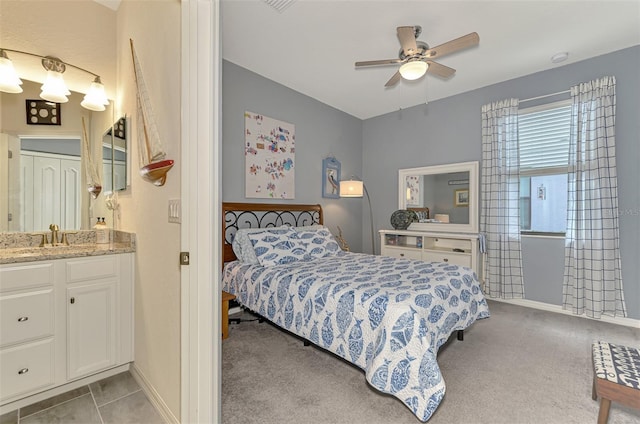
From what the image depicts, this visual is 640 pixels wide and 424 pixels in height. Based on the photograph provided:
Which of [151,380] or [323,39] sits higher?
[323,39]

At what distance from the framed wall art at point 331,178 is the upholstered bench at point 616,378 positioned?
131 inches

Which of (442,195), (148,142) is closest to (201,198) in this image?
(148,142)

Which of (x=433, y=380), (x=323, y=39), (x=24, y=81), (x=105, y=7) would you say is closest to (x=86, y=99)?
(x=24, y=81)

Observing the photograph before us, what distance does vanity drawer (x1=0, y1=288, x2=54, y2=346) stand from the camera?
1503 millimetres

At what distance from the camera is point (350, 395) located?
174 cm

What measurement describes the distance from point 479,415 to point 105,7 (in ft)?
12.8

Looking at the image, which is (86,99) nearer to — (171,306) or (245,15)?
(245,15)

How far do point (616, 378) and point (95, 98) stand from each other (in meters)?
3.74

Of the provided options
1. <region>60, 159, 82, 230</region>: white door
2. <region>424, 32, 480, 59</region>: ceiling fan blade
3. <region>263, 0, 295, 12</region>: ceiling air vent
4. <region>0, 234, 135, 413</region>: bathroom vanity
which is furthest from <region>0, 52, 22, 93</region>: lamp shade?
<region>424, 32, 480, 59</region>: ceiling fan blade

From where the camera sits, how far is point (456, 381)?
6.16ft

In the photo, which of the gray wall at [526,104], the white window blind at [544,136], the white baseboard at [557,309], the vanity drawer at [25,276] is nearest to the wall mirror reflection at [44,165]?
the vanity drawer at [25,276]

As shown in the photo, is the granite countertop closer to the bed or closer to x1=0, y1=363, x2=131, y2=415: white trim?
x1=0, y1=363, x2=131, y2=415: white trim

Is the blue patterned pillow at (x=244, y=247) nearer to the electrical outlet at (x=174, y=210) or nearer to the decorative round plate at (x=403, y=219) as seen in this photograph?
the electrical outlet at (x=174, y=210)

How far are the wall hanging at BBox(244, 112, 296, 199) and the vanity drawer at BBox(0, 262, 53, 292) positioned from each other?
6.39ft
